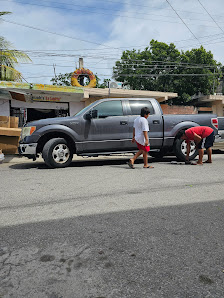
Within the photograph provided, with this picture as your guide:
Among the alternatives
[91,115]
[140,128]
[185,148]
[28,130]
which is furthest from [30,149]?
[185,148]

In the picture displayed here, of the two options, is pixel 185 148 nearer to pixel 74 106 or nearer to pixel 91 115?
pixel 91 115

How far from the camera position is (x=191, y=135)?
299 inches

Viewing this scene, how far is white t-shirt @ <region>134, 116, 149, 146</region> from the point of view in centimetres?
697

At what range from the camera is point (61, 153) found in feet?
24.2

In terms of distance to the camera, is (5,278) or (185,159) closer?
(5,278)

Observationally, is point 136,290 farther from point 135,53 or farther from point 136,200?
point 135,53

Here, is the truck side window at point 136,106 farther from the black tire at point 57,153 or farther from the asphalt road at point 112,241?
the asphalt road at point 112,241

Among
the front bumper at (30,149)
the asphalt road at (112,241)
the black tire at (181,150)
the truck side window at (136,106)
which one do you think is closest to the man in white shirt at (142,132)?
the truck side window at (136,106)

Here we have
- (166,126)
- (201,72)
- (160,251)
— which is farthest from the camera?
(201,72)

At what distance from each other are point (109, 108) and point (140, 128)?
4.49 feet

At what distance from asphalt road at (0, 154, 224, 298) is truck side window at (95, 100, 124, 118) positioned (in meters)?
3.42

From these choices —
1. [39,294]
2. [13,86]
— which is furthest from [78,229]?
[13,86]

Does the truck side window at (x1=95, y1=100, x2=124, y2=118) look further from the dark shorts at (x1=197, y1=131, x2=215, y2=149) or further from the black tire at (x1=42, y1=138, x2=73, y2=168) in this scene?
the dark shorts at (x1=197, y1=131, x2=215, y2=149)

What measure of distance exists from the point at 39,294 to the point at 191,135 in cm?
659
